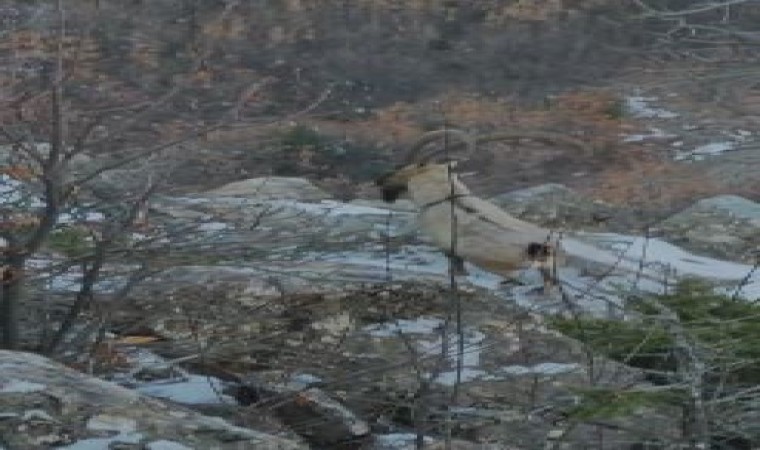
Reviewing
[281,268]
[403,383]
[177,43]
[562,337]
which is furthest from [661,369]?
[177,43]

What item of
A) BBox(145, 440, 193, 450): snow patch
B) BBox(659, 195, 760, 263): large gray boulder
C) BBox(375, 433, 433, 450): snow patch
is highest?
BBox(145, 440, 193, 450): snow patch

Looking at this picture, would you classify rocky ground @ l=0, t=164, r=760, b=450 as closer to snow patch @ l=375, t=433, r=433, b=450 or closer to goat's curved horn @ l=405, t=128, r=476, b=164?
snow patch @ l=375, t=433, r=433, b=450

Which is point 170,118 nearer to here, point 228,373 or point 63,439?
point 228,373

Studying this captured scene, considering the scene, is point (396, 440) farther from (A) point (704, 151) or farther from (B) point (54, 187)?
(A) point (704, 151)

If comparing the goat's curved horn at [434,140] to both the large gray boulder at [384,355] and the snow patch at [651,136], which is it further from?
the snow patch at [651,136]

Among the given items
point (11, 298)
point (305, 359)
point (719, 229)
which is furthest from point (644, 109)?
point (11, 298)

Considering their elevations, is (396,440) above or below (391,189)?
below

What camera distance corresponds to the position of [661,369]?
510 centimetres

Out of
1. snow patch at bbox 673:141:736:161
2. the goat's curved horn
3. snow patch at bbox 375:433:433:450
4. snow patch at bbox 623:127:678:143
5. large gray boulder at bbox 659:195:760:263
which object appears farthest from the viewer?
snow patch at bbox 623:127:678:143

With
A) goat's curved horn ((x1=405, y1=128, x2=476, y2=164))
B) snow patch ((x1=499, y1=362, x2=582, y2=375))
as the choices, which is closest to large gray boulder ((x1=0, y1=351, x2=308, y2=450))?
snow patch ((x1=499, y1=362, x2=582, y2=375))

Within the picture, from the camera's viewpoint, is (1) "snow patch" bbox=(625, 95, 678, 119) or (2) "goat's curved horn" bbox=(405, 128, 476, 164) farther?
(1) "snow patch" bbox=(625, 95, 678, 119)

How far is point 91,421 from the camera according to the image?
3.62 meters

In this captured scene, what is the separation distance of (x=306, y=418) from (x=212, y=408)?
0.23m

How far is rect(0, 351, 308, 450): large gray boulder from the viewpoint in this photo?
356cm
